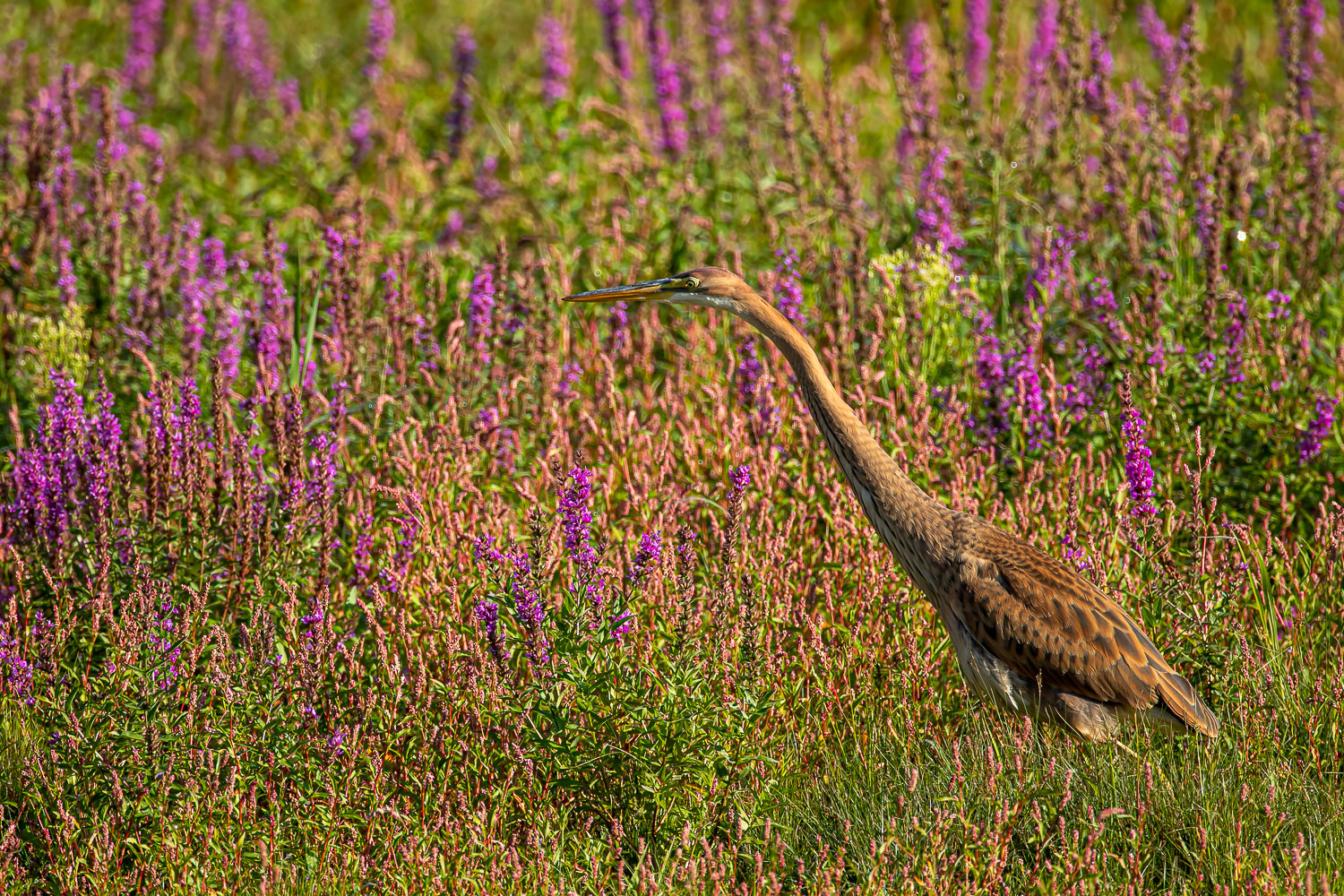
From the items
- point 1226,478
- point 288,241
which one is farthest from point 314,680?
point 288,241

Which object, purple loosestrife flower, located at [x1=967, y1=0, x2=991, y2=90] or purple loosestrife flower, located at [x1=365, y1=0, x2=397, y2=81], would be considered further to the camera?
purple loosestrife flower, located at [x1=967, y1=0, x2=991, y2=90]

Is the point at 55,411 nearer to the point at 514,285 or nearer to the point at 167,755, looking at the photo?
the point at 167,755

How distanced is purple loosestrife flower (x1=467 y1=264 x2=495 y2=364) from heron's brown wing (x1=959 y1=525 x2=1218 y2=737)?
6.85 feet

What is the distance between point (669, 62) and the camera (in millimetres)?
7125

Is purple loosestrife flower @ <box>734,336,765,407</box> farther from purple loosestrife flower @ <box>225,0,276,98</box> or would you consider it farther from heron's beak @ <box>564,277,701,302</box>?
purple loosestrife flower @ <box>225,0,276,98</box>

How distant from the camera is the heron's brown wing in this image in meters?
3.61

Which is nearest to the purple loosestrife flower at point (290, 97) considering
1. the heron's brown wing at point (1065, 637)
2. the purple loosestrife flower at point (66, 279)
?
the purple loosestrife flower at point (66, 279)

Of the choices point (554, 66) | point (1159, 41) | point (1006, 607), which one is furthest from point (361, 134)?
point (1006, 607)

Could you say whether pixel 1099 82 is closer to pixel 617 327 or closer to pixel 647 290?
pixel 617 327

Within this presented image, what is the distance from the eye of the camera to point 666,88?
23.2 ft

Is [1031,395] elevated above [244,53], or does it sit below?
below

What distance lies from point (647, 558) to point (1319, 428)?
2.49 meters

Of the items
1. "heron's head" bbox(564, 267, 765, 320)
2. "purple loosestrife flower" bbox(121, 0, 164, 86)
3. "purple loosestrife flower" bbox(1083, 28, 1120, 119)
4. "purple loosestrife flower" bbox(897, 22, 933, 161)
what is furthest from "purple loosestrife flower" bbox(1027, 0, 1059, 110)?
"purple loosestrife flower" bbox(121, 0, 164, 86)

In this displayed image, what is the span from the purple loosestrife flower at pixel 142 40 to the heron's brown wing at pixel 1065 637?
7.12m
